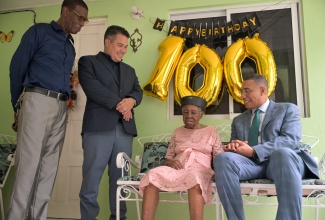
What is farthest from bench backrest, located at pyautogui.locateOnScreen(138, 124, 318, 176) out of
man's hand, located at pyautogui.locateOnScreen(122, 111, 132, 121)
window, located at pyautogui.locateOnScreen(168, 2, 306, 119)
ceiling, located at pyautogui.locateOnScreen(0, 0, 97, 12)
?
ceiling, located at pyautogui.locateOnScreen(0, 0, 97, 12)

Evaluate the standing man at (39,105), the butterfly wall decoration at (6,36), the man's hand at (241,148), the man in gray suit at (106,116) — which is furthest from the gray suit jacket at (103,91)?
the butterfly wall decoration at (6,36)

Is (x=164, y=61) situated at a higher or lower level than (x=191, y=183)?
higher

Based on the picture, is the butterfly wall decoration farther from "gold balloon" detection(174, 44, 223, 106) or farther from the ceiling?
"gold balloon" detection(174, 44, 223, 106)

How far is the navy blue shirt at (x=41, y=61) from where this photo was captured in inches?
83.5

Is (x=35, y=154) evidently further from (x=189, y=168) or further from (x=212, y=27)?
(x=212, y=27)

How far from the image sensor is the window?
309 centimetres

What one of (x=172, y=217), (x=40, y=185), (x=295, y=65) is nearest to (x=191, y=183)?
(x=40, y=185)

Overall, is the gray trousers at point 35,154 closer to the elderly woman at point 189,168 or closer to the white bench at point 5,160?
the elderly woman at point 189,168

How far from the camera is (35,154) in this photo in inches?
80.1

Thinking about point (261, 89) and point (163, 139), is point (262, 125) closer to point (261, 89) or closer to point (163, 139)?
point (261, 89)

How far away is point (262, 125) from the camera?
217 centimetres

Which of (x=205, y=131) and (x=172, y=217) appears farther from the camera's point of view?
(x=172, y=217)

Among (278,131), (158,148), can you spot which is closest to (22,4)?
(158,148)

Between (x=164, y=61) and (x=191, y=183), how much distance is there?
144 centimetres
